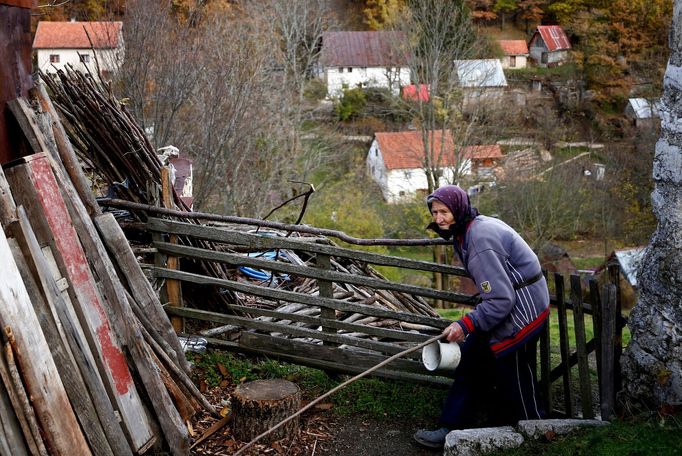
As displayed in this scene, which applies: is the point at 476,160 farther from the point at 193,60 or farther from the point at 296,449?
the point at 296,449

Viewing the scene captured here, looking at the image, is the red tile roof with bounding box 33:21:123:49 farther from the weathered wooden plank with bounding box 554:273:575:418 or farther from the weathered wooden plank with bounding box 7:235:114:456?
the weathered wooden plank with bounding box 554:273:575:418

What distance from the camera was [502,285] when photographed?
13.9 ft

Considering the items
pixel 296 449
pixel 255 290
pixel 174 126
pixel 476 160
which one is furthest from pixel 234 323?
pixel 476 160

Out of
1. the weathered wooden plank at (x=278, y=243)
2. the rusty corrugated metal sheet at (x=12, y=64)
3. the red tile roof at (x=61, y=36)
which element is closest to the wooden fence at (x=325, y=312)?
the weathered wooden plank at (x=278, y=243)

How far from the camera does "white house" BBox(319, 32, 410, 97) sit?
41.9m

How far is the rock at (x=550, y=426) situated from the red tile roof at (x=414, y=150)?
26963 millimetres

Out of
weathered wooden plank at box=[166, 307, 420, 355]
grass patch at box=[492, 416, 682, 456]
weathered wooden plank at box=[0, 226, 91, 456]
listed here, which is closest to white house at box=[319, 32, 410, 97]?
weathered wooden plank at box=[166, 307, 420, 355]

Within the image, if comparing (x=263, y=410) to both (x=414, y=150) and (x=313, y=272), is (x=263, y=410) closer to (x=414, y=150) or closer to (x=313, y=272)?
(x=313, y=272)

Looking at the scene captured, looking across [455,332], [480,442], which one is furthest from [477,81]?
[480,442]

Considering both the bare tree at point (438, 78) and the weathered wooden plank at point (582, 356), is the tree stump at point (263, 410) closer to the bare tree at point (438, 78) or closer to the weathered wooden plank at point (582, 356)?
the weathered wooden plank at point (582, 356)

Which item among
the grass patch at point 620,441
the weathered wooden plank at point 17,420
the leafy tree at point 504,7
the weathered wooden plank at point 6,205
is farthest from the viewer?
the leafy tree at point 504,7

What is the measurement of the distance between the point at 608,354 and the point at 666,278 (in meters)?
0.59

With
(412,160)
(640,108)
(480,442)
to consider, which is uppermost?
(480,442)

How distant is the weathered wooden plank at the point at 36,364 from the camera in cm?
333
